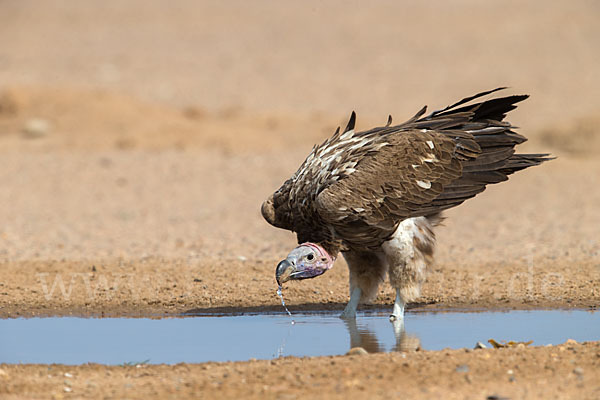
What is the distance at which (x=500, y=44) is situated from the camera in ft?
122

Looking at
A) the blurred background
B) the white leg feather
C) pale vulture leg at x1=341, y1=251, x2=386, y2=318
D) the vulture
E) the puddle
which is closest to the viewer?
the puddle

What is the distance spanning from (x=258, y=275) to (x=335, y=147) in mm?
2393

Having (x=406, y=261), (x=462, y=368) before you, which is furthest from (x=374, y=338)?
(x=462, y=368)

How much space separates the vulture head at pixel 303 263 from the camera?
8.23 m

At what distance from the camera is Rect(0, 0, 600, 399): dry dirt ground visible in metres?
6.53

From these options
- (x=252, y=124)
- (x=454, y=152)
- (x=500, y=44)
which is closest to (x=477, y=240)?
(x=454, y=152)

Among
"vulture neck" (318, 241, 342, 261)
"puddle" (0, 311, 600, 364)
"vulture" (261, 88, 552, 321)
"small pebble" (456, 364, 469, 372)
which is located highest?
"vulture" (261, 88, 552, 321)

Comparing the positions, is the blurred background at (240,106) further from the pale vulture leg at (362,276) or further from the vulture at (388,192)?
the pale vulture leg at (362,276)

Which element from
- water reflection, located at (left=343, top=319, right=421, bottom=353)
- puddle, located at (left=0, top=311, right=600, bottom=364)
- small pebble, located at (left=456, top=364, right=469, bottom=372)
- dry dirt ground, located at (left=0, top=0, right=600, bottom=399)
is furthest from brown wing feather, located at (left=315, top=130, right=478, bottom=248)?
small pebble, located at (left=456, top=364, right=469, bottom=372)

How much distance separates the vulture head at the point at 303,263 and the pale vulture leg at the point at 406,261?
61 centimetres

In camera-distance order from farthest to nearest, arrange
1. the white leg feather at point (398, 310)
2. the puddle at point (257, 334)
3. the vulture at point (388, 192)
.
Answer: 1. the white leg feather at point (398, 310)
2. the vulture at point (388, 192)
3. the puddle at point (257, 334)

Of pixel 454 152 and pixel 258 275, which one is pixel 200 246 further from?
pixel 454 152

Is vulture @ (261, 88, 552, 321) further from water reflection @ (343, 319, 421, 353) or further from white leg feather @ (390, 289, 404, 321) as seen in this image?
water reflection @ (343, 319, 421, 353)

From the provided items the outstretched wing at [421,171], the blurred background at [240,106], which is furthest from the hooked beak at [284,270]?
the blurred background at [240,106]
